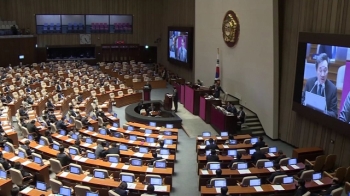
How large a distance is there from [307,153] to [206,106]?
648 cm

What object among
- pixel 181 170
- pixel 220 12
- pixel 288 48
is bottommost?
pixel 181 170

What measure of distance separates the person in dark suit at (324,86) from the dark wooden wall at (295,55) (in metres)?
0.99

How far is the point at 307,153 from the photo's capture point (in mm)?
14703

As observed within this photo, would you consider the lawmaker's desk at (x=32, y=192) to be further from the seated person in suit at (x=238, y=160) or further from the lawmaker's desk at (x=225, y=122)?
the lawmaker's desk at (x=225, y=122)

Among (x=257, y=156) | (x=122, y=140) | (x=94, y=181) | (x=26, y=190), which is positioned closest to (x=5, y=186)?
(x=26, y=190)

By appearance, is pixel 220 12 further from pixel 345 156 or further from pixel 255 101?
pixel 345 156

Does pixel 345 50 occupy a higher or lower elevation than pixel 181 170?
higher

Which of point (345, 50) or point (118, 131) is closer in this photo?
point (345, 50)

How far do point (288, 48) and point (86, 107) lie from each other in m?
11.1

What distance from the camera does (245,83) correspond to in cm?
2067

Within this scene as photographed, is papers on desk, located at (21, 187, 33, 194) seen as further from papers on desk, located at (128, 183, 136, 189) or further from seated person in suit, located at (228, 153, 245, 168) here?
seated person in suit, located at (228, 153, 245, 168)

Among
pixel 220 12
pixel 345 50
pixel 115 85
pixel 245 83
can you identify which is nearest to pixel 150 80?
pixel 115 85

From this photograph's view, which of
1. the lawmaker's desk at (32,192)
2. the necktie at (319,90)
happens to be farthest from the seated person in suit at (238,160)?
the lawmaker's desk at (32,192)

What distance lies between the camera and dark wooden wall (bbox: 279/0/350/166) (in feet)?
45.4
